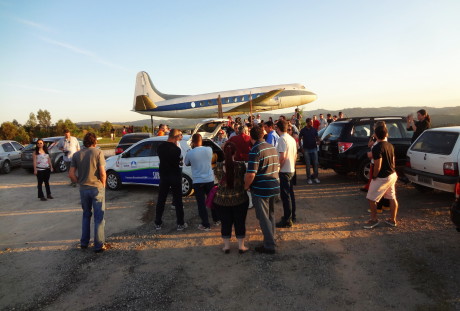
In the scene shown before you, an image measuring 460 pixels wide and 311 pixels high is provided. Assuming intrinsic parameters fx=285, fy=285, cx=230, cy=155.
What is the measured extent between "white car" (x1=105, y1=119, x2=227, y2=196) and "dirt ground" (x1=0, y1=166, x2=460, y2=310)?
1.58 m

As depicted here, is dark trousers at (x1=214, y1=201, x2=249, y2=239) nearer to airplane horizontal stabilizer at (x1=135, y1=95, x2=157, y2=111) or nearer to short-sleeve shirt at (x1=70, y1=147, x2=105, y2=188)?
short-sleeve shirt at (x1=70, y1=147, x2=105, y2=188)

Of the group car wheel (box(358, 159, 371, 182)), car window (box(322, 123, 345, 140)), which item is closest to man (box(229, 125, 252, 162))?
car window (box(322, 123, 345, 140))

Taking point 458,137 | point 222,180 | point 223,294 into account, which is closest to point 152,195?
point 222,180

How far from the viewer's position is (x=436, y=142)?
6496 millimetres

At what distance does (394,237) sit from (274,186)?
245cm

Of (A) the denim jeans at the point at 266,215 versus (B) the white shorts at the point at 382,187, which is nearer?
(A) the denim jeans at the point at 266,215

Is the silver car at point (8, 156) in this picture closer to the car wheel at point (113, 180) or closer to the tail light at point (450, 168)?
the car wheel at point (113, 180)

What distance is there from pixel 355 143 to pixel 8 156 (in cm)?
1513

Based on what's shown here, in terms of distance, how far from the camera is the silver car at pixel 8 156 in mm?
13242

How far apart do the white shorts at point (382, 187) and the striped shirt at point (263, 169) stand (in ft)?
6.79

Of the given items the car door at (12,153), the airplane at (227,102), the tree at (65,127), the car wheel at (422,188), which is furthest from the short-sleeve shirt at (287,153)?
the tree at (65,127)

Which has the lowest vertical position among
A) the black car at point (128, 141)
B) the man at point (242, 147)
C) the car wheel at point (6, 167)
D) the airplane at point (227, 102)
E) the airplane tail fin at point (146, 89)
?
the car wheel at point (6, 167)

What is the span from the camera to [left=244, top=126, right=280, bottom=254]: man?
13.8 ft

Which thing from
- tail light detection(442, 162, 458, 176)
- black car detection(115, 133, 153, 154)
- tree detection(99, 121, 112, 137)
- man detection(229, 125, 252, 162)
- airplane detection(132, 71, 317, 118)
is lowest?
tail light detection(442, 162, 458, 176)
